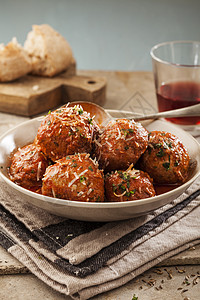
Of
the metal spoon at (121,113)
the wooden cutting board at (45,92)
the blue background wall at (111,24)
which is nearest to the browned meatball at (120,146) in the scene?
the metal spoon at (121,113)

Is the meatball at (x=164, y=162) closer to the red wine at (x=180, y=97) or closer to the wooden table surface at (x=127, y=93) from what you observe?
the red wine at (x=180, y=97)

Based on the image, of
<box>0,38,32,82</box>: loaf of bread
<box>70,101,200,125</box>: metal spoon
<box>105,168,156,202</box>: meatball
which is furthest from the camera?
<box>0,38,32,82</box>: loaf of bread

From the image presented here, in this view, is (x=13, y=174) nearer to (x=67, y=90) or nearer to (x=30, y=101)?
(x=30, y=101)

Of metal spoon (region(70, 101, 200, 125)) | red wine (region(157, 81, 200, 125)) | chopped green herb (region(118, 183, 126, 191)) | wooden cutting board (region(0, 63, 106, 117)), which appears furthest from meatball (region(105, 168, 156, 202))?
wooden cutting board (region(0, 63, 106, 117))

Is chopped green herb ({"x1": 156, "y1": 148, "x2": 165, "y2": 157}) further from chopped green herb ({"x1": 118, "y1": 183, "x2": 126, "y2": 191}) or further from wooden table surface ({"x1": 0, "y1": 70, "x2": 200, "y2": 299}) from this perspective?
wooden table surface ({"x1": 0, "y1": 70, "x2": 200, "y2": 299})

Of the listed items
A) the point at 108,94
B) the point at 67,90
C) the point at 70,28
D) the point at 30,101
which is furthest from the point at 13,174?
the point at 70,28

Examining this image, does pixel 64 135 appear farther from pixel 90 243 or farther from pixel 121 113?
pixel 121 113

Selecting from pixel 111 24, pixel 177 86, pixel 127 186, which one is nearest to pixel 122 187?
pixel 127 186
